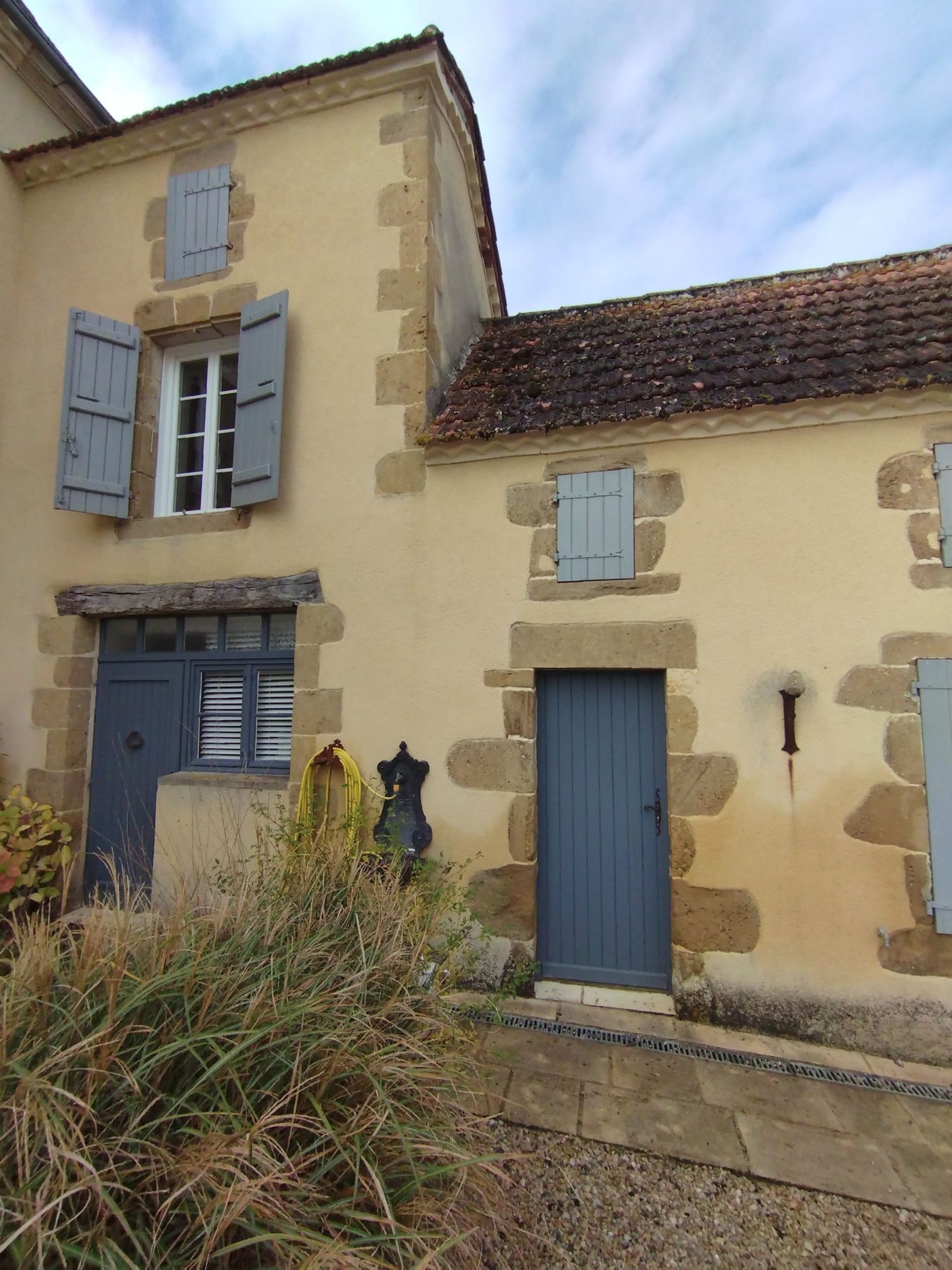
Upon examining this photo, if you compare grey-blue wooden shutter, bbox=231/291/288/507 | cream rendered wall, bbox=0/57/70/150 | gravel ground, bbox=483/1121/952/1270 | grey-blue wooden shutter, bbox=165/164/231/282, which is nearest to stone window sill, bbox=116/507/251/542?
grey-blue wooden shutter, bbox=231/291/288/507

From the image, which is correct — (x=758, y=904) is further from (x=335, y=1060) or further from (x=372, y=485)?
(x=372, y=485)

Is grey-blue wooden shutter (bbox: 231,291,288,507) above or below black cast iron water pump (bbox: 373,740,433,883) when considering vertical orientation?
above

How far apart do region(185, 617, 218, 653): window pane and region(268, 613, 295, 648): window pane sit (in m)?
0.45

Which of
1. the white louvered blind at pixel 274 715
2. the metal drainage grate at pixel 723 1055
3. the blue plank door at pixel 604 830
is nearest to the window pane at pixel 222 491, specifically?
the white louvered blind at pixel 274 715

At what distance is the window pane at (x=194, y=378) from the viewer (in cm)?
520

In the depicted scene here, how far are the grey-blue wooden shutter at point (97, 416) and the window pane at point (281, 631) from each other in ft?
4.66

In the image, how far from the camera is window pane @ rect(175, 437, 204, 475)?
506 centimetres

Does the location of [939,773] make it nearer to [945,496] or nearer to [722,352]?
[945,496]

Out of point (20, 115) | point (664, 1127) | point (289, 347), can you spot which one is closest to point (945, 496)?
point (664, 1127)

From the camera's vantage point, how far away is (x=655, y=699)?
12.6 feet

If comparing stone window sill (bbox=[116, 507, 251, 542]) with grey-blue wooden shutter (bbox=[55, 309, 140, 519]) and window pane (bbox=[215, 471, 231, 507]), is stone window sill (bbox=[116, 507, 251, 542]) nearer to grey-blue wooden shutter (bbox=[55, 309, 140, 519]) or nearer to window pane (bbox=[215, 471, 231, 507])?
grey-blue wooden shutter (bbox=[55, 309, 140, 519])

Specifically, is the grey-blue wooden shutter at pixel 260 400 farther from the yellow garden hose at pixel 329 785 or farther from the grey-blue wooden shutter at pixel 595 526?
the grey-blue wooden shutter at pixel 595 526

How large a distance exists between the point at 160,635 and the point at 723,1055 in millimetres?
4546

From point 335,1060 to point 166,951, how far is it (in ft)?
2.26
